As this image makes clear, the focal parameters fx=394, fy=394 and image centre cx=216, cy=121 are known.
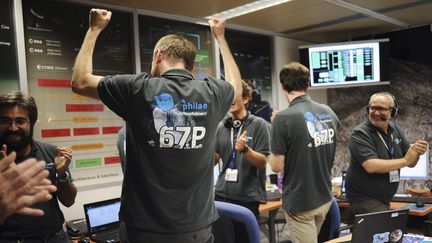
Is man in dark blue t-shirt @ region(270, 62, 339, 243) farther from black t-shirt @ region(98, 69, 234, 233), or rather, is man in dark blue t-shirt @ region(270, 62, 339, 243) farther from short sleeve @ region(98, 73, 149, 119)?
short sleeve @ region(98, 73, 149, 119)

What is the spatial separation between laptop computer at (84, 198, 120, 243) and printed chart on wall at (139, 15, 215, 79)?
4.35 feet

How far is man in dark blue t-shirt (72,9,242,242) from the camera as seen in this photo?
4.80ft

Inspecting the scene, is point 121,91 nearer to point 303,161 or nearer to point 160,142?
point 160,142

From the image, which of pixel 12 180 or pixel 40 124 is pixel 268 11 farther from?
pixel 12 180

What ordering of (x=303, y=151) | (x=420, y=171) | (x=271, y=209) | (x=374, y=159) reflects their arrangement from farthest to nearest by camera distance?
1. (x=420, y=171)
2. (x=271, y=209)
3. (x=374, y=159)
4. (x=303, y=151)

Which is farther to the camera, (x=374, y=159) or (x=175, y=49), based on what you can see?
(x=374, y=159)

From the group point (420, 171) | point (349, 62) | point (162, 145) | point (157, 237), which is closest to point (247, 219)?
point (157, 237)

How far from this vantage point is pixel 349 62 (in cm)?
457

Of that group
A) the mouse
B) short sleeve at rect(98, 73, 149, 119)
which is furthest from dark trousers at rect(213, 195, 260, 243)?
the mouse

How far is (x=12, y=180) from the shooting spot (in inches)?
42.7

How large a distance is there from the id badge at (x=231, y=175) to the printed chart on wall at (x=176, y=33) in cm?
132

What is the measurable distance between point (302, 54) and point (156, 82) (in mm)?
3498

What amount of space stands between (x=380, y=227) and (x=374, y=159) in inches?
37.9

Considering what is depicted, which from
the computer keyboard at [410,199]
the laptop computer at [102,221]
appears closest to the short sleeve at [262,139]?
the laptop computer at [102,221]
